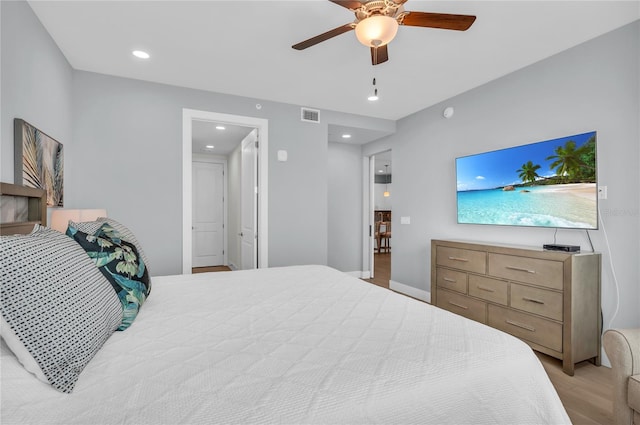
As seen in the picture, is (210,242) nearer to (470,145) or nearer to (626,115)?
(470,145)

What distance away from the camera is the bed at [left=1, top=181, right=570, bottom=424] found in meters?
0.75

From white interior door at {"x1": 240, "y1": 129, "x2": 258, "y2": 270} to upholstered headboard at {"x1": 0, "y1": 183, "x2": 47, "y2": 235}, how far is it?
209 cm

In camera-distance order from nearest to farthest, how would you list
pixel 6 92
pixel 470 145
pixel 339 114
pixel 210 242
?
pixel 6 92 < pixel 470 145 < pixel 339 114 < pixel 210 242

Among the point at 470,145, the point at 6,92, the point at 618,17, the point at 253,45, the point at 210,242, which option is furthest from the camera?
the point at 210,242

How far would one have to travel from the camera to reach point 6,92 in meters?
1.69

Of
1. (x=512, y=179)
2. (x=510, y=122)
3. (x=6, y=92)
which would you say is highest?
(x=510, y=122)

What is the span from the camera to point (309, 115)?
3.93 m

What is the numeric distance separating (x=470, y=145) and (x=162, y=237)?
3571 mm

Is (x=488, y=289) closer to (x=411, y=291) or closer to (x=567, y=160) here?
(x=567, y=160)

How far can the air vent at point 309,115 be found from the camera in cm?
389

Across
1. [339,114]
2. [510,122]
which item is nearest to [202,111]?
[339,114]

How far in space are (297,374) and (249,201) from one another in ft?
11.0

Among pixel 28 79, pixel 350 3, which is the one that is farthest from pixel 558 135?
pixel 28 79

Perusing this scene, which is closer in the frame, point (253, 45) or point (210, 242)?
point (253, 45)
